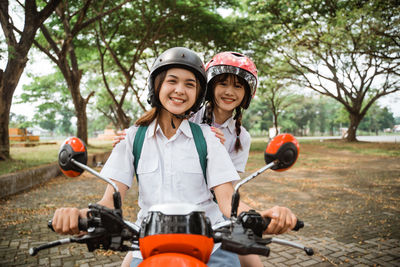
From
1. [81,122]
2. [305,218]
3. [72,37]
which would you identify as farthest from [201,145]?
[81,122]

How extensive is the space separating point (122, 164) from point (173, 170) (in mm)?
346

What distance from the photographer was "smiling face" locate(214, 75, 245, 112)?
2.97 meters

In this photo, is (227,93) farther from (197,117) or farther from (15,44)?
(15,44)

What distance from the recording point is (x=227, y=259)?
1.75 meters

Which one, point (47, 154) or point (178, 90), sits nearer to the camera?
point (178, 90)

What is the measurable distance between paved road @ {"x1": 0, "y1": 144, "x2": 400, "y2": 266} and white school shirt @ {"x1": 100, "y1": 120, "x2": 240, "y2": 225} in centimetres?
290

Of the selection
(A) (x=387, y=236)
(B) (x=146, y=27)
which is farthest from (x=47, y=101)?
(A) (x=387, y=236)

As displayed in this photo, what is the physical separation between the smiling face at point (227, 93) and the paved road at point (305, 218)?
8.61 feet

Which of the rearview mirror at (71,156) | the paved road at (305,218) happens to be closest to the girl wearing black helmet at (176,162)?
the rearview mirror at (71,156)

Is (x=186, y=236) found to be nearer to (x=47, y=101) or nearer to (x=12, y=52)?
(x=12, y=52)

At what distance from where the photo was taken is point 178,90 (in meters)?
1.91

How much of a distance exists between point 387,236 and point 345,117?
1605 inches

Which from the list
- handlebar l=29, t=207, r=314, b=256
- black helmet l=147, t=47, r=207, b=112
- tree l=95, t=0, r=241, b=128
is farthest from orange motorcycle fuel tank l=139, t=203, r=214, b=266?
tree l=95, t=0, r=241, b=128

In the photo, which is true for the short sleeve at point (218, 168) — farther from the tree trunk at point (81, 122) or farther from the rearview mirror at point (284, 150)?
the tree trunk at point (81, 122)
